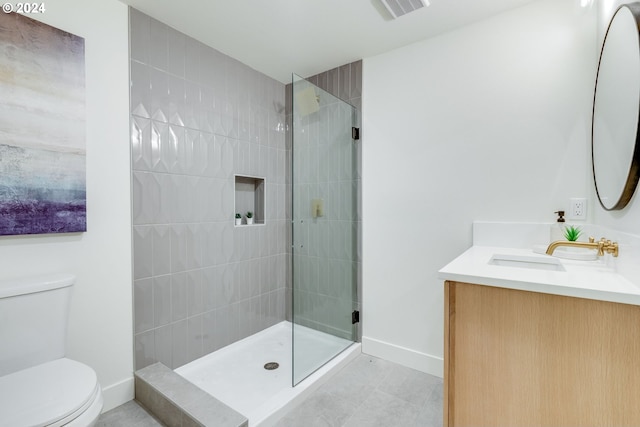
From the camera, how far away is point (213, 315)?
222 cm

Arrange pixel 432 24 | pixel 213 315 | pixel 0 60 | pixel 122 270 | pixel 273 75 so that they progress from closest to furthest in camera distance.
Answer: pixel 0 60 → pixel 122 270 → pixel 432 24 → pixel 213 315 → pixel 273 75

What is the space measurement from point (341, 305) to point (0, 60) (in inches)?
95.1

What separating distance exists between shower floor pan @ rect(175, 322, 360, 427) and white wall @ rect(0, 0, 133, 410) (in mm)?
487

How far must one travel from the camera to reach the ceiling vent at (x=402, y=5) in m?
1.68

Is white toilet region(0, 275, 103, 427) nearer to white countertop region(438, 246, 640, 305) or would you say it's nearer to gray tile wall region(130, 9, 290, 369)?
gray tile wall region(130, 9, 290, 369)

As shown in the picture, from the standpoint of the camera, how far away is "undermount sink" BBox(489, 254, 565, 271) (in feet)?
4.58

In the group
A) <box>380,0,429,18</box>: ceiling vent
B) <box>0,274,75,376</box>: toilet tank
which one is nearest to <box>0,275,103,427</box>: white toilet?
<box>0,274,75,376</box>: toilet tank

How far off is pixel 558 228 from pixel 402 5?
1.56 meters

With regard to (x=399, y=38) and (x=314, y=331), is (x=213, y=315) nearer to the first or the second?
(x=314, y=331)

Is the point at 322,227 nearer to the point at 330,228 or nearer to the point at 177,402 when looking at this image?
the point at 330,228

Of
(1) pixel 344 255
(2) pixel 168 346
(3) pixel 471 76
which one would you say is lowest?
(2) pixel 168 346

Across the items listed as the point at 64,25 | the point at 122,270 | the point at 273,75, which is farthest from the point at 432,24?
the point at 122,270

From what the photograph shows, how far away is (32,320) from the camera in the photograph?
1.29 metres

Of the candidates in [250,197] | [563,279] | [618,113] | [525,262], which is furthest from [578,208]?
[250,197]
